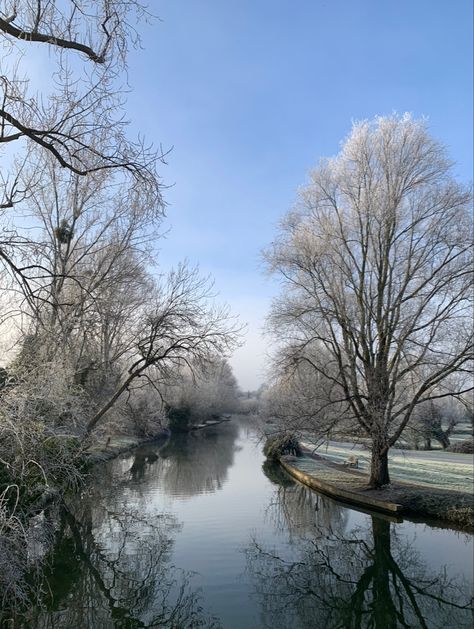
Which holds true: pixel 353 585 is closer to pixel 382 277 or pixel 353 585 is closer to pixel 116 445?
pixel 382 277

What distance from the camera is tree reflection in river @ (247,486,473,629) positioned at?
779 centimetres

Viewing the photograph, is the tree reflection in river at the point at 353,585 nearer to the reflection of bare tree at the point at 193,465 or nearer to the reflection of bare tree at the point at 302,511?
the reflection of bare tree at the point at 302,511

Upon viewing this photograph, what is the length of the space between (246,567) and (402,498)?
649 cm

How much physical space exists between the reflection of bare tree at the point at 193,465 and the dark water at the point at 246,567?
6.26 feet

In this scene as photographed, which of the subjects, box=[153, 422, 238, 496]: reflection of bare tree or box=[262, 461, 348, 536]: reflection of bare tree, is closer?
box=[262, 461, 348, 536]: reflection of bare tree

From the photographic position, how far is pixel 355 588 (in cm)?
911

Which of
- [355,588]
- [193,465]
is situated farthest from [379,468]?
[193,465]

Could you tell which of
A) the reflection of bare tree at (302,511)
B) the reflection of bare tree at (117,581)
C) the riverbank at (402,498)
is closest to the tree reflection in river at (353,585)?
the reflection of bare tree at (302,511)

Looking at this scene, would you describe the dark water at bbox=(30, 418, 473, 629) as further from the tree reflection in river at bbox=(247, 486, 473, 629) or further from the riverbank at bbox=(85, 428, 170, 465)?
the riverbank at bbox=(85, 428, 170, 465)

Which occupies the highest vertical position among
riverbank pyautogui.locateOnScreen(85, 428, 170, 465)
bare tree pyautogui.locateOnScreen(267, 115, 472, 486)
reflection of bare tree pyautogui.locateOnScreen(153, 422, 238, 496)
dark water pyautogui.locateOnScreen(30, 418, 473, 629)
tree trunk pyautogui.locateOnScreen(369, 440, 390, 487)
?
bare tree pyautogui.locateOnScreen(267, 115, 472, 486)

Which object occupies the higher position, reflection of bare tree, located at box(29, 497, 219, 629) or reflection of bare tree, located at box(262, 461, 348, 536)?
reflection of bare tree, located at box(29, 497, 219, 629)

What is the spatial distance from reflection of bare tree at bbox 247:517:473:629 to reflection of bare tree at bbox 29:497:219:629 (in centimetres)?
147

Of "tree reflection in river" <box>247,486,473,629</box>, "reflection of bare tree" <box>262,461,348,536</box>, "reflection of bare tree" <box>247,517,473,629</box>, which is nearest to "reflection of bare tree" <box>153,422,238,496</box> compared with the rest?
"reflection of bare tree" <box>262,461,348,536</box>

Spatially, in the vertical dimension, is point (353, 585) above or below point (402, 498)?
below
